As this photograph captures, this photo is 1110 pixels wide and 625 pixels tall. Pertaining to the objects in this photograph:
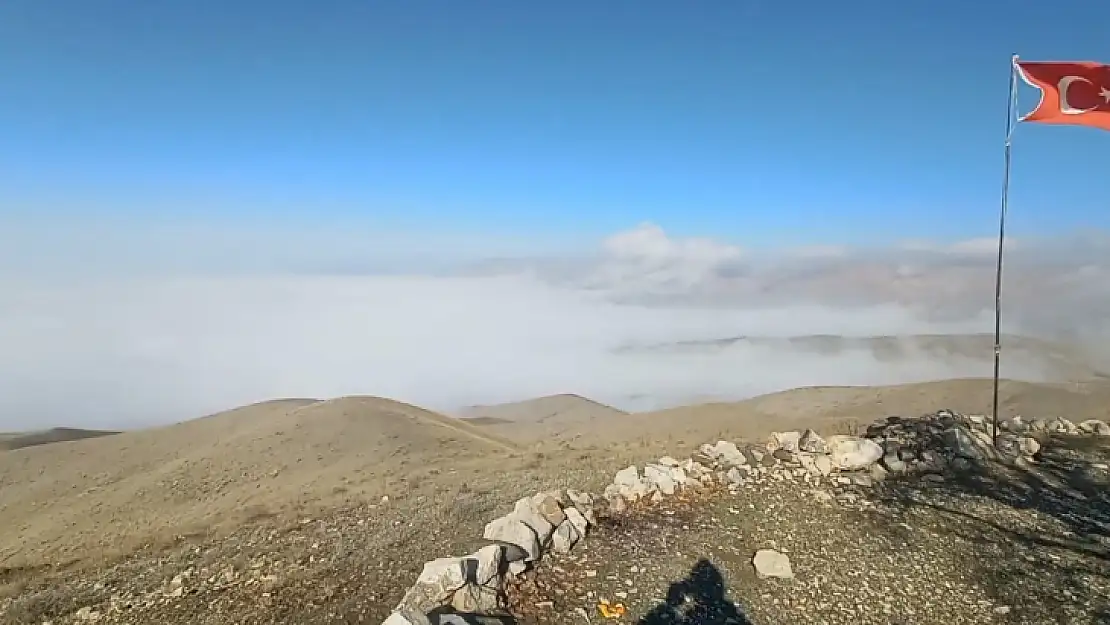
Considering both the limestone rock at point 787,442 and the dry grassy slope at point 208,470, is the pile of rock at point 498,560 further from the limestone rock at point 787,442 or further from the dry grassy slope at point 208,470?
the dry grassy slope at point 208,470

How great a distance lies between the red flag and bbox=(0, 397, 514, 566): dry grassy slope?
14189mm

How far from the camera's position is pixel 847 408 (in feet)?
82.3

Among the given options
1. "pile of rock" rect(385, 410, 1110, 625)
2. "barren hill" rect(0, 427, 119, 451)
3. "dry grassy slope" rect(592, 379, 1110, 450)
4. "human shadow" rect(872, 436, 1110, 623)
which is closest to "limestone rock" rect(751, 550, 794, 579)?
"pile of rock" rect(385, 410, 1110, 625)

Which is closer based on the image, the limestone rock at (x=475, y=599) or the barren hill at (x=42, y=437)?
the limestone rock at (x=475, y=599)

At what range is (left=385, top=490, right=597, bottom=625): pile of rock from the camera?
8.28 metres

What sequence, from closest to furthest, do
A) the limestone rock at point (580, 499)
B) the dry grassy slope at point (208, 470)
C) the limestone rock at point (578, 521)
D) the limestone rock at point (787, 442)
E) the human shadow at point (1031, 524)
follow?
1. the human shadow at point (1031, 524)
2. the limestone rock at point (578, 521)
3. the limestone rock at point (580, 499)
4. the limestone rock at point (787, 442)
5. the dry grassy slope at point (208, 470)

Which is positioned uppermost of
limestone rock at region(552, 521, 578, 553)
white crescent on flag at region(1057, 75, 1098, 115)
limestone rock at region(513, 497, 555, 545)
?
white crescent on flag at region(1057, 75, 1098, 115)

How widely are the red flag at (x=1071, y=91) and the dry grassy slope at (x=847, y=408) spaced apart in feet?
32.9

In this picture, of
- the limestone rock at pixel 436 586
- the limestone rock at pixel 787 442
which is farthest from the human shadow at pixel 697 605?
the limestone rock at pixel 787 442

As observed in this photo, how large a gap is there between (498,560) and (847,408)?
19.5 meters

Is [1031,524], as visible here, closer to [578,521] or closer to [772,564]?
[772,564]

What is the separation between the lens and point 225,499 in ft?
53.7

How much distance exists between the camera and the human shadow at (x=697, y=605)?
8.40 meters

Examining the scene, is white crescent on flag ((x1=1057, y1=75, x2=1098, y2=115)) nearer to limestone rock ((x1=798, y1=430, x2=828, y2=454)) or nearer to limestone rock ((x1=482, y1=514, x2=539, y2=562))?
limestone rock ((x1=798, y1=430, x2=828, y2=454))
